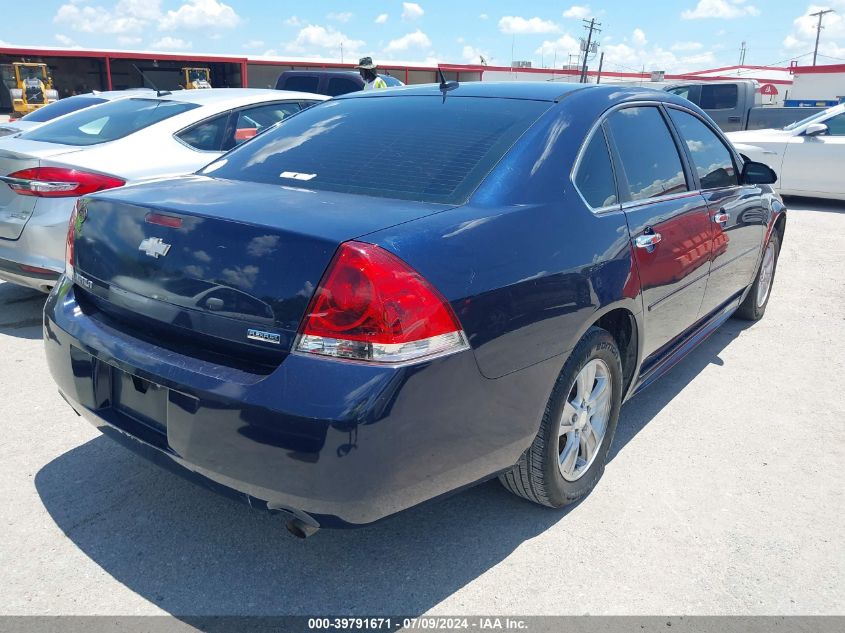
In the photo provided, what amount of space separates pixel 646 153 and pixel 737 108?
1268 centimetres

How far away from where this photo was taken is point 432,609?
2293mm

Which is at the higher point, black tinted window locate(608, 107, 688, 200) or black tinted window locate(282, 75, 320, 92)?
black tinted window locate(282, 75, 320, 92)

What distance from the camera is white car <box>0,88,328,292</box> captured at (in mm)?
4430

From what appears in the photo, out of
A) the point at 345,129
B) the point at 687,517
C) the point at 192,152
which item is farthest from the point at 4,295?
the point at 687,517

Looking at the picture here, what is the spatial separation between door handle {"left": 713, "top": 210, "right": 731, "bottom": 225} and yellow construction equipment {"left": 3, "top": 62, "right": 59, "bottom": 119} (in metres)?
32.3

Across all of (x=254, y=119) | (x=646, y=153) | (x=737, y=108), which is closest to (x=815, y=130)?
(x=737, y=108)

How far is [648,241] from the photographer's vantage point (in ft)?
9.89

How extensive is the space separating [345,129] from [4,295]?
4031 mm

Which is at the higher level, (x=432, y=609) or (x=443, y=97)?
(x=443, y=97)

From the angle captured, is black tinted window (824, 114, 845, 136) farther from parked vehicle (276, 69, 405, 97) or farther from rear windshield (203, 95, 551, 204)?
rear windshield (203, 95, 551, 204)

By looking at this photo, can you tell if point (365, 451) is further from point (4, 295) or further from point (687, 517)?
point (4, 295)

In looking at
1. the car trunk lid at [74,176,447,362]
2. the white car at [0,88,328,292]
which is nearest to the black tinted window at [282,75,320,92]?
the white car at [0,88,328,292]

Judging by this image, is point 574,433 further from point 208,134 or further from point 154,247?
point 208,134

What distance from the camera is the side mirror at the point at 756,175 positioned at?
435cm
